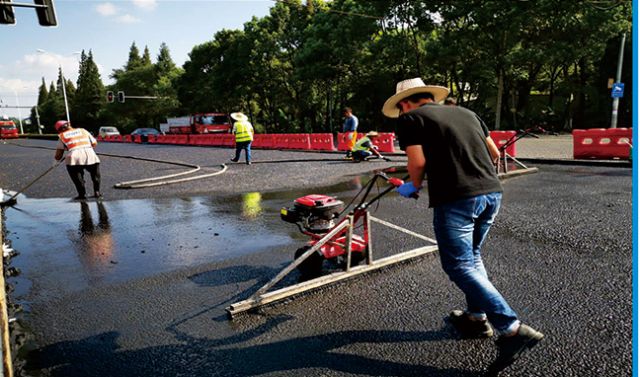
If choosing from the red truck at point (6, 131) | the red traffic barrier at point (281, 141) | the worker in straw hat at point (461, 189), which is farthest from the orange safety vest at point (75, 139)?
the red truck at point (6, 131)

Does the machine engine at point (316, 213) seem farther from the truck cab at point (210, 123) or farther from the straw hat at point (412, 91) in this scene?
the truck cab at point (210, 123)

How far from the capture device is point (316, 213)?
4031mm

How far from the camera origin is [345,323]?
10.6 feet

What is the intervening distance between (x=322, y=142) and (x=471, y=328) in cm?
1837

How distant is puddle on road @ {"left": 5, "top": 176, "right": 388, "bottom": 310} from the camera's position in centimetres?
448

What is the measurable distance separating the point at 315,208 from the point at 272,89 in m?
38.0

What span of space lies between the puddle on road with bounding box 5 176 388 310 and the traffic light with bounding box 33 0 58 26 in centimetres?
522

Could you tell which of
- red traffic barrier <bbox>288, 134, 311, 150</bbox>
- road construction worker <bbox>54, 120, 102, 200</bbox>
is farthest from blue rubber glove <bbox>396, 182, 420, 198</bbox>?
red traffic barrier <bbox>288, 134, 311, 150</bbox>

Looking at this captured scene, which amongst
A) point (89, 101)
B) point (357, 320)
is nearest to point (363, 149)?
point (357, 320)

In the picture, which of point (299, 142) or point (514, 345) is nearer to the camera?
point (514, 345)

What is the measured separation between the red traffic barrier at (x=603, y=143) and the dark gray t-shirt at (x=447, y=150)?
12142mm

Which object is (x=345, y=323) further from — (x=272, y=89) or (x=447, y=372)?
(x=272, y=89)

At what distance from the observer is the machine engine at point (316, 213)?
158 inches

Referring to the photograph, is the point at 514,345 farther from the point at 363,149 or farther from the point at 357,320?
the point at 363,149
